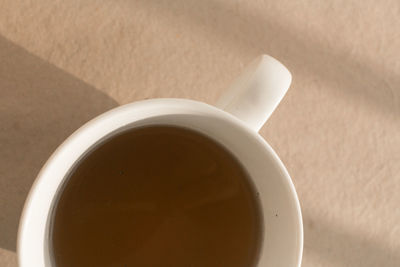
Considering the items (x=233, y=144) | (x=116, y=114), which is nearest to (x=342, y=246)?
(x=233, y=144)

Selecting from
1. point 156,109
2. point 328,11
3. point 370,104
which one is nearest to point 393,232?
point 370,104

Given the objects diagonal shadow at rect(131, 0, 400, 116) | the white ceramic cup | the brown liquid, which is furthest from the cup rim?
diagonal shadow at rect(131, 0, 400, 116)

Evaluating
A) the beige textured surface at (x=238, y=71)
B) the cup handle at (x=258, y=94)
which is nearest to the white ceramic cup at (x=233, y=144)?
the cup handle at (x=258, y=94)

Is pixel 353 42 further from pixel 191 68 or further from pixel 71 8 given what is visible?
pixel 71 8

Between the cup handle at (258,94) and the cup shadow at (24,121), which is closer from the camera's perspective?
the cup handle at (258,94)

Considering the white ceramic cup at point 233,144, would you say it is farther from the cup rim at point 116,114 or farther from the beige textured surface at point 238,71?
the beige textured surface at point 238,71

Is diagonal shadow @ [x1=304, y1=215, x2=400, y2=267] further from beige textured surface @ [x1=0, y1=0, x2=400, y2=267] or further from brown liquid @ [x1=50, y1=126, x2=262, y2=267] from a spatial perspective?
brown liquid @ [x1=50, y1=126, x2=262, y2=267]
